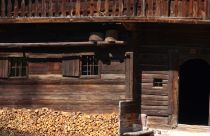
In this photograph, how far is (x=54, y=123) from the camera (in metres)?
20.4

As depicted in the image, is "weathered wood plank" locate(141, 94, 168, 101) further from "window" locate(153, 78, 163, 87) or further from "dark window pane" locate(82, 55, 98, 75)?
"dark window pane" locate(82, 55, 98, 75)

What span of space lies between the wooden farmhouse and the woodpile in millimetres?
391

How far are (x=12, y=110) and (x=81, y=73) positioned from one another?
343 centimetres

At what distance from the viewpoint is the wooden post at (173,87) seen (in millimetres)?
20078

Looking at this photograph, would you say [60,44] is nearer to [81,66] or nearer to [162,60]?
[81,66]

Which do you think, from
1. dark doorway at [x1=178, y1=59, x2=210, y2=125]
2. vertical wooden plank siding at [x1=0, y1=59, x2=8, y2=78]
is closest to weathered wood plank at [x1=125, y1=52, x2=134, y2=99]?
vertical wooden plank siding at [x1=0, y1=59, x2=8, y2=78]

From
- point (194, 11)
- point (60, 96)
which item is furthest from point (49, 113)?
point (194, 11)

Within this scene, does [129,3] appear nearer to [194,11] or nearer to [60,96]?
[194,11]

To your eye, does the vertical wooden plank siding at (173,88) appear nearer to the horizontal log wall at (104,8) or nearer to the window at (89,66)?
the horizontal log wall at (104,8)

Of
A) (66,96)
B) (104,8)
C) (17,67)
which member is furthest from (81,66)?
(17,67)

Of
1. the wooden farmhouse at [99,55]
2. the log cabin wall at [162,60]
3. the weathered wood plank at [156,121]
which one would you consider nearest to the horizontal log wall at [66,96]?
the wooden farmhouse at [99,55]

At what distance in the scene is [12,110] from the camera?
21.1 metres

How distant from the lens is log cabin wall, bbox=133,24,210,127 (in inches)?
789

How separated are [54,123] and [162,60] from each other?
17.2ft
